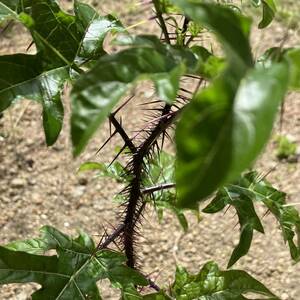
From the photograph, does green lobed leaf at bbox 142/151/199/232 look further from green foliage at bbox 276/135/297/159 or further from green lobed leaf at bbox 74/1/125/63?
green foliage at bbox 276/135/297/159

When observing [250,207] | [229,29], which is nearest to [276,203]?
[250,207]

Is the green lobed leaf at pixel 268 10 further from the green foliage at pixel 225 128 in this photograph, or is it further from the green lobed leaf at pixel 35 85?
the green foliage at pixel 225 128

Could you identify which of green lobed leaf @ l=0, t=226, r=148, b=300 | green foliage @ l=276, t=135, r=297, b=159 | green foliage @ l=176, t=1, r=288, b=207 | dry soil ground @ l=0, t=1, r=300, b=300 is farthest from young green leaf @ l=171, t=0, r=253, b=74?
green foliage @ l=276, t=135, r=297, b=159

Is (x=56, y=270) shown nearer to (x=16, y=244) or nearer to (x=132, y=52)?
(x=16, y=244)

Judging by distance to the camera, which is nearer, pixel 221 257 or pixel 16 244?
pixel 16 244

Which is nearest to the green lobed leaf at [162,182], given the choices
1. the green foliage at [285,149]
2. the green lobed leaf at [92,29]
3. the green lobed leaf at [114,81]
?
the green lobed leaf at [92,29]

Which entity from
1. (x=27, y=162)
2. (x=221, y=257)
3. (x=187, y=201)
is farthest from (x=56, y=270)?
(x=27, y=162)

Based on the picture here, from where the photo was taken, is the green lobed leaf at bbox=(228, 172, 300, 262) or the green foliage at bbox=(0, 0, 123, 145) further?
the green lobed leaf at bbox=(228, 172, 300, 262)
